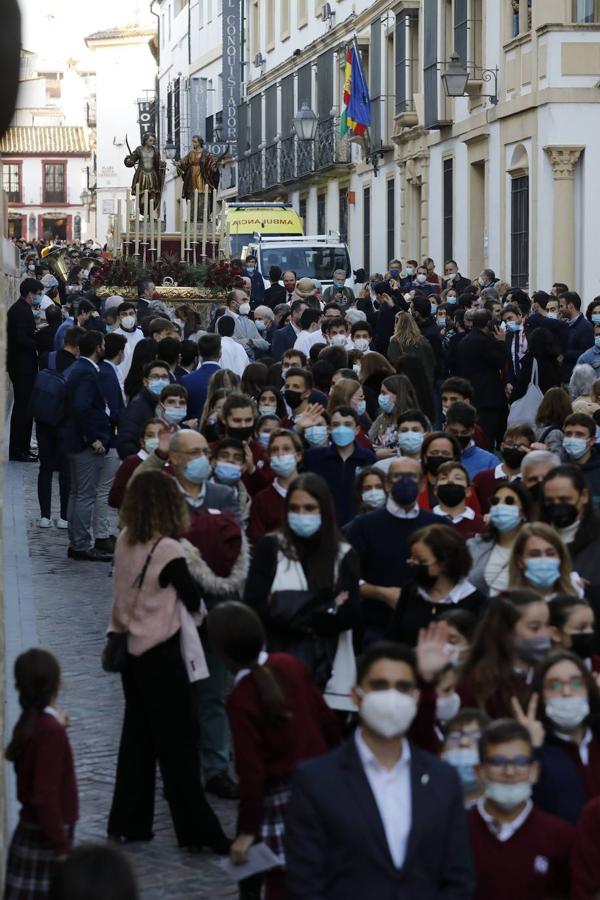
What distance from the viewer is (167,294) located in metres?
25.4

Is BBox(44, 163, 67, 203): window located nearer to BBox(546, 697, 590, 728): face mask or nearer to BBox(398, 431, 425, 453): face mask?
BBox(398, 431, 425, 453): face mask

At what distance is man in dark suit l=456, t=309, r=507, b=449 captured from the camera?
17.0 metres

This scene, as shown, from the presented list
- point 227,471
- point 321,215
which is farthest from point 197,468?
point 321,215

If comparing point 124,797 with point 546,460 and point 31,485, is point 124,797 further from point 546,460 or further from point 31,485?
point 31,485

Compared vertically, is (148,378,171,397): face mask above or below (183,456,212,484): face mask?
above

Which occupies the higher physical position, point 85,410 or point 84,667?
point 85,410

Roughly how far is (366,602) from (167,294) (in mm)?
17647

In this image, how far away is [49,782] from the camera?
5.98 meters

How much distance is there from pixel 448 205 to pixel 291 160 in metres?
15.2

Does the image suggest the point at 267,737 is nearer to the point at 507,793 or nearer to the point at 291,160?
the point at 507,793

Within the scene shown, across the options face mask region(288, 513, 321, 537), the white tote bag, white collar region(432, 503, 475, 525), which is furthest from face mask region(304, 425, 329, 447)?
the white tote bag

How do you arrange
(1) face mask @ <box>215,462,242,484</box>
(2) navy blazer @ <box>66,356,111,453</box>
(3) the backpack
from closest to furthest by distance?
1. (1) face mask @ <box>215,462,242,484</box>
2. (2) navy blazer @ <box>66,356,111,453</box>
3. (3) the backpack

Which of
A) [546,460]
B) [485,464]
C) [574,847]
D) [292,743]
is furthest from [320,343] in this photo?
[574,847]

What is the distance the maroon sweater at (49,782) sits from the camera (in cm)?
596
